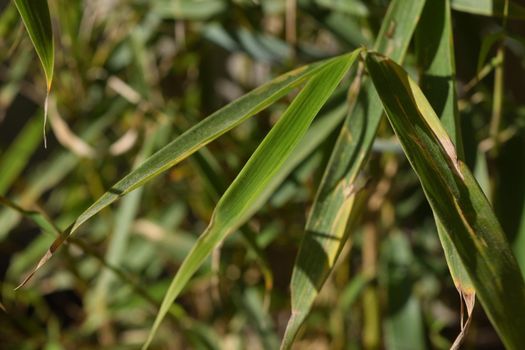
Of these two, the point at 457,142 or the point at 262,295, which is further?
the point at 262,295

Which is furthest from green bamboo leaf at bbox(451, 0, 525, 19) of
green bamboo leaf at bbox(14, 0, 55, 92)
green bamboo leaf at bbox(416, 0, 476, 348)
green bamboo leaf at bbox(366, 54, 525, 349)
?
green bamboo leaf at bbox(14, 0, 55, 92)

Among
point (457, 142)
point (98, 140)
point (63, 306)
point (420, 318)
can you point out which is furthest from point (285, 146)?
point (63, 306)

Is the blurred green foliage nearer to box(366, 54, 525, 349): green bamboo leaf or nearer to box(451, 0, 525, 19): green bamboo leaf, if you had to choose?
box(451, 0, 525, 19): green bamboo leaf

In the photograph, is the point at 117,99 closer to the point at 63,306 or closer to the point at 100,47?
the point at 100,47

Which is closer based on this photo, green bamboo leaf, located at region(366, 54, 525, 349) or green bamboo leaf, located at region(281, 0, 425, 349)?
green bamboo leaf, located at region(366, 54, 525, 349)

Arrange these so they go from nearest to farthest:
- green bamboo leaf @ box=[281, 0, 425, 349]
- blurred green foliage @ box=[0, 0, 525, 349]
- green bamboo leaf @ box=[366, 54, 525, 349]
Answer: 1. green bamboo leaf @ box=[366, 54, 525, 349]
2. green bamboo leaf @ box=[281, 0, 425, 349]
3. blurred green foliage @ box=[0, 0, 525, 349]

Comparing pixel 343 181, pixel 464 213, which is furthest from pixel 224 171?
pixel 464 213

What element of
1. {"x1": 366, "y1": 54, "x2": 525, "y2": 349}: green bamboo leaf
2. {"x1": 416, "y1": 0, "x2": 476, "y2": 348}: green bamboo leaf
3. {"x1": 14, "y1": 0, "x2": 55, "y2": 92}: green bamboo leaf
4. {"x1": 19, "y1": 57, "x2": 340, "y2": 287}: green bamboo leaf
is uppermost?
{"x1": 14, "y1": 0, "x2": 55, "y2": 92}: green bamboo leaf

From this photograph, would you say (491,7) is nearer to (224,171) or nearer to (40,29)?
(40,29)
